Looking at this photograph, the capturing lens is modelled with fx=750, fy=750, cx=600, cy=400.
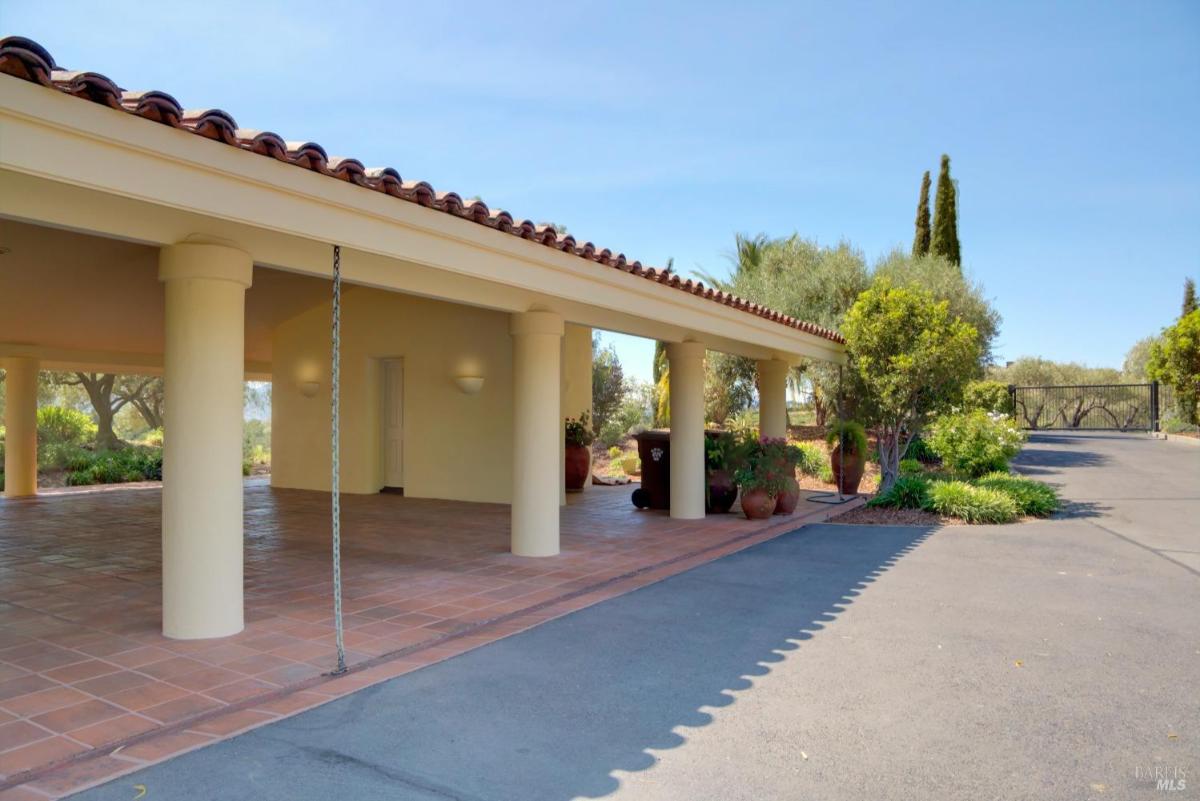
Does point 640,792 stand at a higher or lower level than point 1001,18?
lower

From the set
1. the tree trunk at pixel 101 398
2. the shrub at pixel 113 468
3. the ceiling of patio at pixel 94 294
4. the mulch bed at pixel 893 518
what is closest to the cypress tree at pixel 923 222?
the mulch bed at pixel 893 518

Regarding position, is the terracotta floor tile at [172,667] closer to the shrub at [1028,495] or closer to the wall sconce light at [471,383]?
the wall sconce light at [471,383]

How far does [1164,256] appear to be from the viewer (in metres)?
27.8

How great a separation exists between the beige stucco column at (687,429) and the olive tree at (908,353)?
3.61 m

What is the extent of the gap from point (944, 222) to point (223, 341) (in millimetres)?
25150

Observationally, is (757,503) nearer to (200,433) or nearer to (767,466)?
(767,466)

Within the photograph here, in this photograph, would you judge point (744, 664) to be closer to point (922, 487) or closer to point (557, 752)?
point (557, 752)

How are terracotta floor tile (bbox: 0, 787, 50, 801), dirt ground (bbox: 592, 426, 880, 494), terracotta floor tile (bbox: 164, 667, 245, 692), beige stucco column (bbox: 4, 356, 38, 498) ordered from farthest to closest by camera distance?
dirt ground (bbox: 592, 426, 880, 494) → beige stucco column (bbox: 4, 356, 38, 498) → terracotta floor tile (bbox: 164, 667, 245, 692) → terracotta floor tile (bbox: 0, 787, 50, 801)

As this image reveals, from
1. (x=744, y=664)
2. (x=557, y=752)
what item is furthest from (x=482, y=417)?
(x=557, y=752)

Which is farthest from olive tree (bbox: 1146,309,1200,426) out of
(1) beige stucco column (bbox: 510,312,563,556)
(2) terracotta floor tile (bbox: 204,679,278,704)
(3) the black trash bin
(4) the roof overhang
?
(2) terracotta floor tile (bbox: 204,679,278,704)

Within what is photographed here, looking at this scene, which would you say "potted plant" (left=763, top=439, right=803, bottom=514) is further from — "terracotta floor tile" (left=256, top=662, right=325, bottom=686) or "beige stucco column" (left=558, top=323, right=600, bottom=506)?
"terracotta floor tile" (left=256, top=662, right=325, bottom=686)

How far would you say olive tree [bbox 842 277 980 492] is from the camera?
1173 centimetres

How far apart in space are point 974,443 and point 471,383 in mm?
9394

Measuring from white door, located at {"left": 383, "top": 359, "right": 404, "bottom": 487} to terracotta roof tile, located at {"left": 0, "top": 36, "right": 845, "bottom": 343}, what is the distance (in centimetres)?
741
